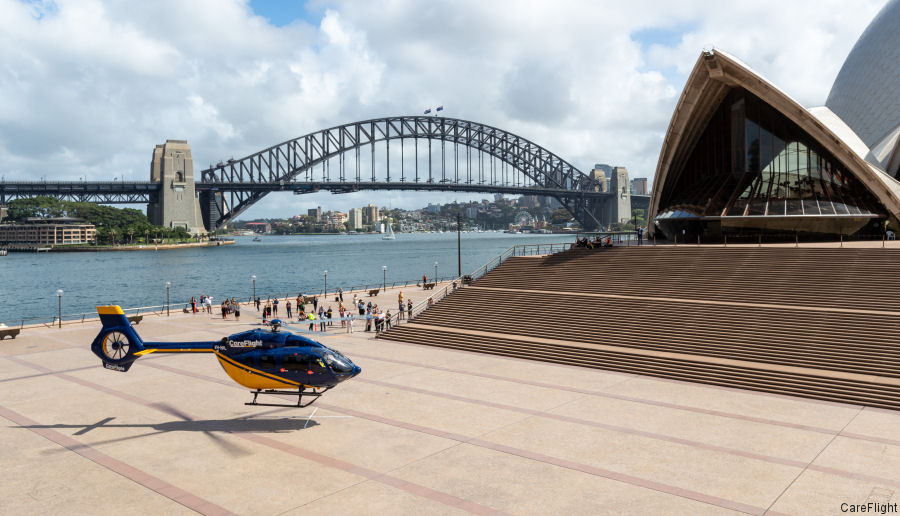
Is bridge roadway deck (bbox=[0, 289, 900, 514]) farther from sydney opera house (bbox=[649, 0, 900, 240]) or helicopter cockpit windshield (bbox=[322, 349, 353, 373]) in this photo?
sydney opera house (bbox=[649, 0, 900, 240])

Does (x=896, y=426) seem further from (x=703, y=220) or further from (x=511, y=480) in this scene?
(x=703, y=220)

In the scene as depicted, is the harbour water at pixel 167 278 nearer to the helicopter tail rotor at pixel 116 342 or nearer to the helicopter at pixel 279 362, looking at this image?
the helicopter tail rotor at pixel 116 342

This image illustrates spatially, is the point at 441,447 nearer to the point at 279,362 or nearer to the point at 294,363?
the point at 294,363

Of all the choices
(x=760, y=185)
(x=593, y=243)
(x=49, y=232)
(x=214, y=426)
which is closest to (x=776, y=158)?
(x=760, y=185)

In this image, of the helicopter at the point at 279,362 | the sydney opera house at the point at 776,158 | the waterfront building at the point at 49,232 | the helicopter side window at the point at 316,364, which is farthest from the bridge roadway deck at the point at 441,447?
the waterfront building at the point at 49,232

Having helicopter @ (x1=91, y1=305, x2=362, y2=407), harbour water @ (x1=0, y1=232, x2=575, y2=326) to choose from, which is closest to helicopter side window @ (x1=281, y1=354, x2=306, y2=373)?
helicopter @ (x1=91, y1=305, x2=362, y2=407)

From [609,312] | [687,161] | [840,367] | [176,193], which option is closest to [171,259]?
[176,193]
